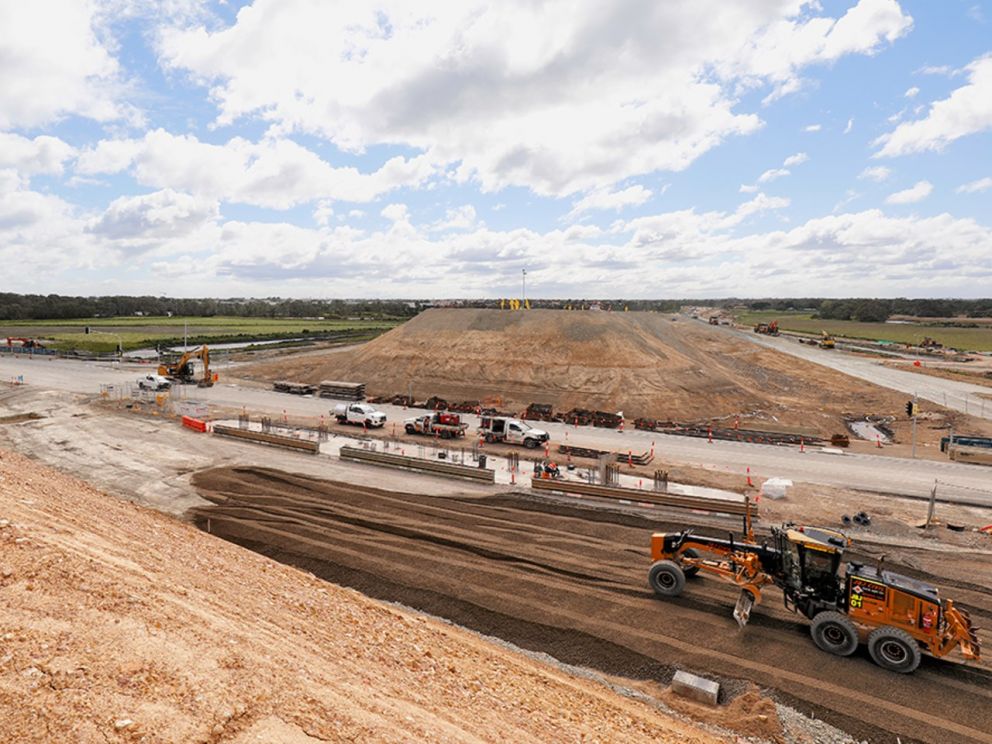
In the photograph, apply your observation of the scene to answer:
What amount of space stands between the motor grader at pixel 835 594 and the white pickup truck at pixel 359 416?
23.3 meters

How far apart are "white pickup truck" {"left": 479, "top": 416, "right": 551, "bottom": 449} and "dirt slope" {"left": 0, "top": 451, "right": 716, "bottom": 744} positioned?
18.3 m

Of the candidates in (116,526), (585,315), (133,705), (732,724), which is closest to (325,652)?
(133,705)

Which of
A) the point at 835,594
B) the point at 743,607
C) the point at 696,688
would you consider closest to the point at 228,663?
the point at 696,688

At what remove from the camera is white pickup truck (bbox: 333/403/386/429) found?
3391 centimetres

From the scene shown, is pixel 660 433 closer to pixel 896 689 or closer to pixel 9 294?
pixel 896 689

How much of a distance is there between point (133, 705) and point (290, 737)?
1.76m

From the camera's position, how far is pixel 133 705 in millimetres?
5926

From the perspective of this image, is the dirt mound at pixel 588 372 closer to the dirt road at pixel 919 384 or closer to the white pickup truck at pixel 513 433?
the dirt road at pixel 919 384

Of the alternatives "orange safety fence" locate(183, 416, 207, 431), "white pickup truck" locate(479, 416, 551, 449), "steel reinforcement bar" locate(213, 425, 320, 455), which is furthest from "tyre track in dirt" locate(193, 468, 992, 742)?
"orange safety fence" locate(183, 416, 207, 431)

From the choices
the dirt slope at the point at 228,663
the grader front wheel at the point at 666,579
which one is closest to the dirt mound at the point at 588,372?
the grader front wheel at the point at 666,579

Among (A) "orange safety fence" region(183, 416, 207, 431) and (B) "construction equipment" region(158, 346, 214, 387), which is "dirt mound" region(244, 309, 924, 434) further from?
(A) "orange safety fence" region(183, 416, 207, 431)

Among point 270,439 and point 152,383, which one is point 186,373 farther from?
point 270,439

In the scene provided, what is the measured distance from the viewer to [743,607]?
12.7 meters

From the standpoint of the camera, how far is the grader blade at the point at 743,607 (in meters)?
12.4
